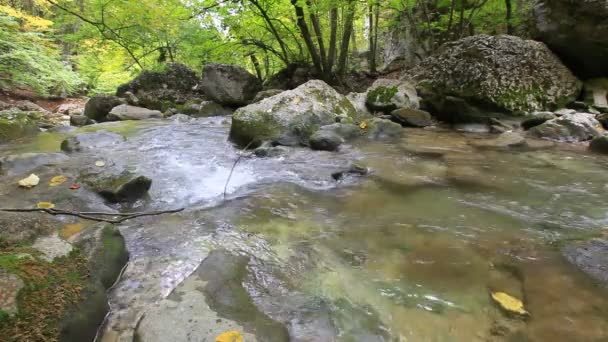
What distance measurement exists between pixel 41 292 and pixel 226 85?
1103 cm

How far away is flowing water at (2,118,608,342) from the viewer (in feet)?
6.24

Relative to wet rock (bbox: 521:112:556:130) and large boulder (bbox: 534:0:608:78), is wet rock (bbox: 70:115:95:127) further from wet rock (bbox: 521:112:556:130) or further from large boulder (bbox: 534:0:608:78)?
large boulder (bbox: 534:0:608:78)

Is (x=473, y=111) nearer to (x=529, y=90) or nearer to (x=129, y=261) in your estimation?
Answer: (x=529, y=90)

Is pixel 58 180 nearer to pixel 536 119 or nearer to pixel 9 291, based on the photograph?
pixel 9 291

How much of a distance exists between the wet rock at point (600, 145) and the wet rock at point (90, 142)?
7825 millimetres

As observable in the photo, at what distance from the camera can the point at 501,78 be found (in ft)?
22.8

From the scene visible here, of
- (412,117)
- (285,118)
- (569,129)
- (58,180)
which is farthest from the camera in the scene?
(412,117)

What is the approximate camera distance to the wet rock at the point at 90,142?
18.2 feet

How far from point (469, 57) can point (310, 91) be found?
136 inches

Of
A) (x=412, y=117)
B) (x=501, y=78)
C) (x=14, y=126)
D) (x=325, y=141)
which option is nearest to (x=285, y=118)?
(x=325, y=141)

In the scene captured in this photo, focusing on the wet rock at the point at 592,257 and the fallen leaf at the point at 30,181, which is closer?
the wet rock at the point at 592,257

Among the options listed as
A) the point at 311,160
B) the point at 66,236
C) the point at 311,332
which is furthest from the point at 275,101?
the point at 311,332

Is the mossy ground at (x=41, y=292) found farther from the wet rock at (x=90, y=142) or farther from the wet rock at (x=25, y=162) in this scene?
the wet rock at (x=90, y=142)

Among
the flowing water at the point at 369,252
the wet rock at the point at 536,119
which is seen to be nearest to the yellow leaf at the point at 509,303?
the flowing water at the point at 369,252
